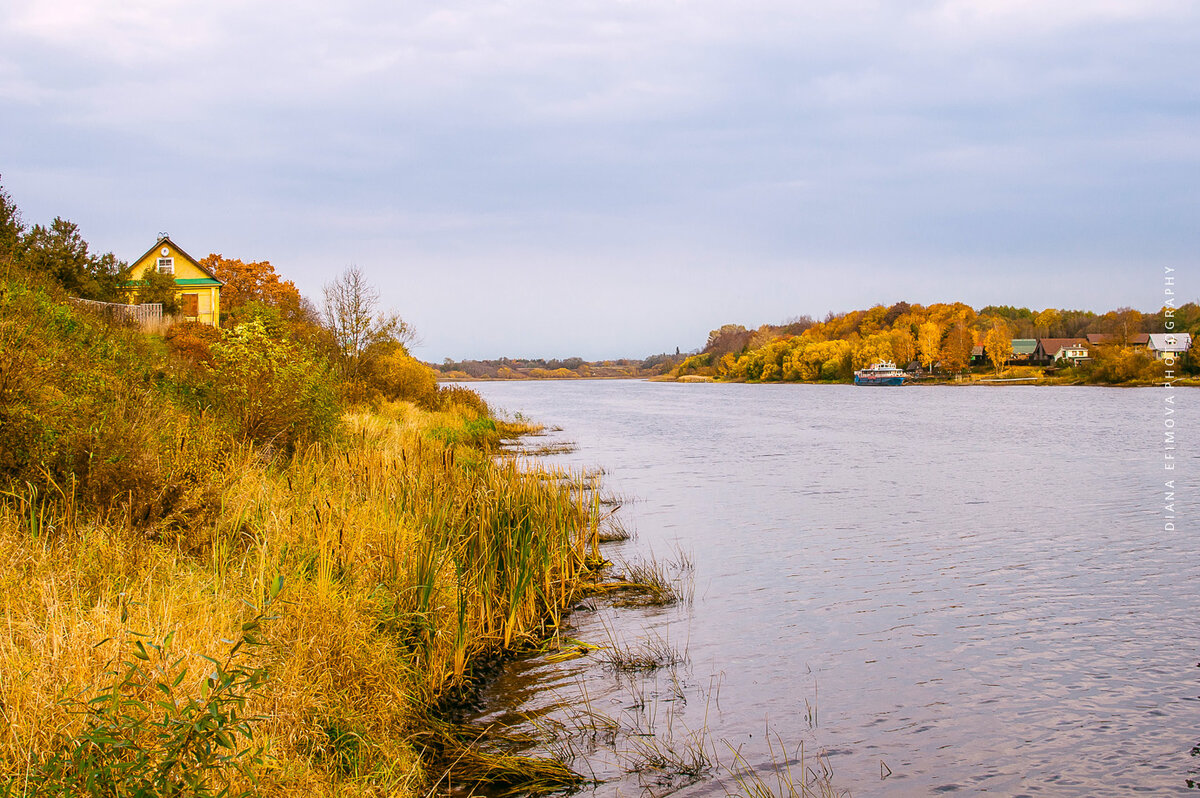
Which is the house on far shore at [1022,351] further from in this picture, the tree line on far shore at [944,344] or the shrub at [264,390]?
the shrub at [264,390]

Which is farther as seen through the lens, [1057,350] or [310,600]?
[1057,350]

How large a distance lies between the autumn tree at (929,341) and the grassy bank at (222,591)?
452ft

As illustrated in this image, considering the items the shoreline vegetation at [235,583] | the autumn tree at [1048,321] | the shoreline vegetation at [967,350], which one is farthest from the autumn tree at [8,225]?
the autumn tree at [1048,321]

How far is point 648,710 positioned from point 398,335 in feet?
108

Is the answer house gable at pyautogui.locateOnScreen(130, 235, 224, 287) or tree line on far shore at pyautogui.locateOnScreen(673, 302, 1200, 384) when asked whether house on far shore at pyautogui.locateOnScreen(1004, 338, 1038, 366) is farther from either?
house gable at pyautogui.locateOnScreen(130, 235, 224, 287)

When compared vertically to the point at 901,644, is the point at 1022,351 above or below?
above

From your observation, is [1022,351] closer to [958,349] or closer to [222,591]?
[958,349]

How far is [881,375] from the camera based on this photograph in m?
133

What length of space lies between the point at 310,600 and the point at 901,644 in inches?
282

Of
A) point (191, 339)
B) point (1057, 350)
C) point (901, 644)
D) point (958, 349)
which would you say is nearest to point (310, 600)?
point (901, 644)

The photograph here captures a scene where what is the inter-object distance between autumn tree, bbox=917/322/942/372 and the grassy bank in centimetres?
13766

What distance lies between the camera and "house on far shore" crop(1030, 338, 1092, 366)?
136 meters

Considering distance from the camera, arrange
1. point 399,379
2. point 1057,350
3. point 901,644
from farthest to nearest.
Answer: point 1057,350 < point 399,379 < point 901,644

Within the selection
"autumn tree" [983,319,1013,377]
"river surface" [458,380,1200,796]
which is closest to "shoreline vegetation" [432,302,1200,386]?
"autumn tree" [983,319,1013,377]
